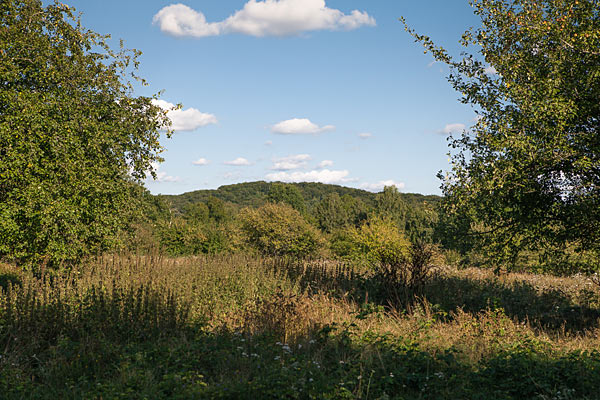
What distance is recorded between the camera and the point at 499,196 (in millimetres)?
8602

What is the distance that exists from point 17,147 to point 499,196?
11.6 metres

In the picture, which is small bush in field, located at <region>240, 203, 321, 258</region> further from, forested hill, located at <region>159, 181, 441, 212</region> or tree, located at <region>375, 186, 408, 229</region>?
forested hill, located at <region>159, 181, 441, 212</region>

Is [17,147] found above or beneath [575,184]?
above

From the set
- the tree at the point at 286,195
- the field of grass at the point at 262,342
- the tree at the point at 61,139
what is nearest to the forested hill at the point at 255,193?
the tree at the point at 286,195

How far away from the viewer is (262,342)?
709cm

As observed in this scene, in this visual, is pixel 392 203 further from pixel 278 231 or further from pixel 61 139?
pixel 61 139

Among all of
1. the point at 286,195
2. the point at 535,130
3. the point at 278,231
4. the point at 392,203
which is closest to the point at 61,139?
the point at 535,130

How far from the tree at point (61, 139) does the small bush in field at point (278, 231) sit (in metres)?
16.0

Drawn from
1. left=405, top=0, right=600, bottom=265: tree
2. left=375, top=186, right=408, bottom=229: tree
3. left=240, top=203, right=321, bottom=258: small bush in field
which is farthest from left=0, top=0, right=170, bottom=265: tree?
left=375, top=186, right=408, bottom=229: tree

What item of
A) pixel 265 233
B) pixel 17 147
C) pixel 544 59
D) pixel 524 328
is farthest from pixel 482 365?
pixel 265 233

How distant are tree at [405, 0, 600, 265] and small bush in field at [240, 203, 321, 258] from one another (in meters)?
21.8

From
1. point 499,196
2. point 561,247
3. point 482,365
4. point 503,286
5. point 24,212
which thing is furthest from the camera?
point 503,286

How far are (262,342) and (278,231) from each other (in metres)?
23.9

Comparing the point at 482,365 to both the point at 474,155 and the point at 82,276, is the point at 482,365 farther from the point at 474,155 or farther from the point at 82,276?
the point at 82,276
